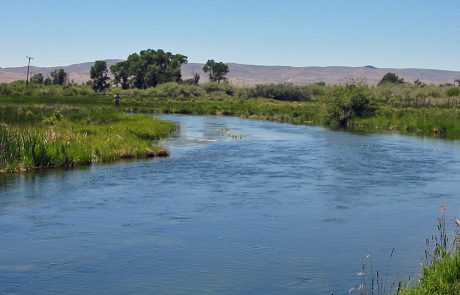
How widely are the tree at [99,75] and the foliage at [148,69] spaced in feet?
10.3

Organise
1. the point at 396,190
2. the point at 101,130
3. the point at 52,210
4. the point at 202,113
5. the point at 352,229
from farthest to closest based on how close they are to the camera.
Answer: the point at 202,113 < the point at 101,130 < the point at 396,190 < the point at 52,210 < the point at 352,229

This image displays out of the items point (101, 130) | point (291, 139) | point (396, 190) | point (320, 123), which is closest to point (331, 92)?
point (320, 123)

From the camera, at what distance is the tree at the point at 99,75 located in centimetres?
15100

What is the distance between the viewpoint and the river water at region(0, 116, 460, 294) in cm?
1180

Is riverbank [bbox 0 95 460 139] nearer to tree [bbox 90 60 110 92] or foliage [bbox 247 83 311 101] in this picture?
foliage [bbox 247 83 311 101]

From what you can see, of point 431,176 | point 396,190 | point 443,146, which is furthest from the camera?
point 443,146

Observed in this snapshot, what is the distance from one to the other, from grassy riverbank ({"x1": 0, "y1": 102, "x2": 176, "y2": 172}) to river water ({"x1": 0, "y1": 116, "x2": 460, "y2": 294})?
1008mm

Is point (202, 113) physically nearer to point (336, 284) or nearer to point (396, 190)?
point (396, 190)

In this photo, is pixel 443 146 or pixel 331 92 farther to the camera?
pixel 331 92

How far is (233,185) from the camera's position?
2220cm

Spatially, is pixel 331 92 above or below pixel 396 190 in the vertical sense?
above

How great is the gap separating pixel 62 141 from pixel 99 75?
129m

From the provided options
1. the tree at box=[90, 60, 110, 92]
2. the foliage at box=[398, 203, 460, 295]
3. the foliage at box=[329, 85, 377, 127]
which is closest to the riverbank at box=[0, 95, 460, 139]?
the foliage at box=[329, 85, 377, 127]

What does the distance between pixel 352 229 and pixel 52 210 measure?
313 inches
